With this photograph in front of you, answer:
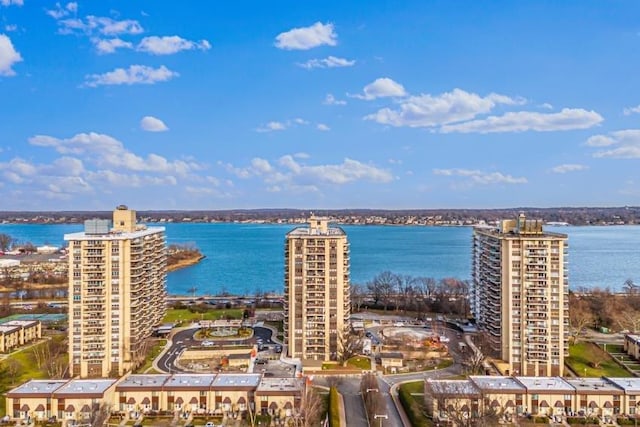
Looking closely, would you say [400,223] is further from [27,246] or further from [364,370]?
[364,370]

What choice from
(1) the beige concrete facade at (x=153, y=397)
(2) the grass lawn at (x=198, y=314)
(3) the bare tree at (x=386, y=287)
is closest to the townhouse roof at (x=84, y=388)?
(1) the beige concrete facade at (x=153, y=397)

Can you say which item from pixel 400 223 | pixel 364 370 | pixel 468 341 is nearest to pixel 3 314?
pixel 364 370

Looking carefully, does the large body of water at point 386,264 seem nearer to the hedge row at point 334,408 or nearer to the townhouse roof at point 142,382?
the townhouse roof at point 142,382

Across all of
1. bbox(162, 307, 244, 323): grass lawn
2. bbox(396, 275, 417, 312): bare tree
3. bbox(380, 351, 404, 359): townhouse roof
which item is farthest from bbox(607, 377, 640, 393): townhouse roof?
bbox(162, 307, 244, 323): grass lawn

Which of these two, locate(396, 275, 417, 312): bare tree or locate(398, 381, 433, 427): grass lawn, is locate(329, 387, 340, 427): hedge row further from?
locate(396, 275, 417, 312): bare tree

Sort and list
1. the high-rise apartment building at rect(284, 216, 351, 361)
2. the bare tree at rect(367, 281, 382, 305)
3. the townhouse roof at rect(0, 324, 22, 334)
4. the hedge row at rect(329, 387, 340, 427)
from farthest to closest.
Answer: the bare tree at rect(367, 281, 382, 305), the townhouse roof at rect(0, 324, 22, 334), the high-rise apartment building at rect(284, 216, 351, 361), the hedge row at rect(329, 387, 340, 427)
